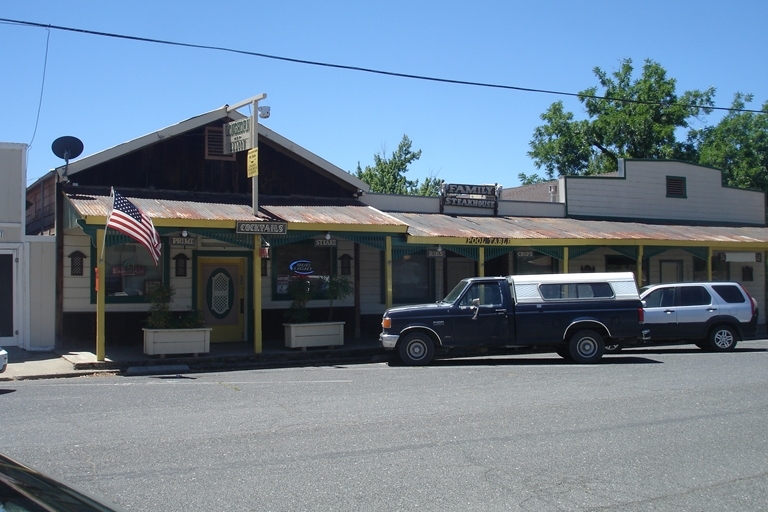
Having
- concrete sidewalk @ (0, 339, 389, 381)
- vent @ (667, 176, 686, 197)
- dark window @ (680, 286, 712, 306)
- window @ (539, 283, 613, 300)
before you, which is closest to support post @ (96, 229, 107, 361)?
concrete sidewalk @ (0, 339, 389, 381)

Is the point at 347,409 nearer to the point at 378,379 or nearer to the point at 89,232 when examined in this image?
the point at 378,379

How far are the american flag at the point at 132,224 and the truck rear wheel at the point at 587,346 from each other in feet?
28.2

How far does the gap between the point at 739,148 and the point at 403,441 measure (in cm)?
4463

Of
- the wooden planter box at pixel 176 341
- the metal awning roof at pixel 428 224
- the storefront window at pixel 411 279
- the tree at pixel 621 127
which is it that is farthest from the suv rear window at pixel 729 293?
the tree at pixel 621 127

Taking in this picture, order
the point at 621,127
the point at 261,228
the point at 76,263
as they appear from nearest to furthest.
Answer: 1. the point at 261,228
2. the point at 76,263
3. the point at 621,127

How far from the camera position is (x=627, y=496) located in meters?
6.54

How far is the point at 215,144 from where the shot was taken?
19.0 meters

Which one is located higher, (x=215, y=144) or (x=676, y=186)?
(x=215, y=144)

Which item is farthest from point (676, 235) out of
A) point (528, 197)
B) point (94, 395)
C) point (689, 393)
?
point (94, 395)

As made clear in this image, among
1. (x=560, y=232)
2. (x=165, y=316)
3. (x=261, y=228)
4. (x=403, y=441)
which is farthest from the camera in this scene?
(x=560, y=232)

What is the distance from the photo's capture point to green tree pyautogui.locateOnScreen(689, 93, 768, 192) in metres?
45.1

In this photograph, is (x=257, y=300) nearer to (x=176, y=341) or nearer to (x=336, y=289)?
(x=176, y=341)

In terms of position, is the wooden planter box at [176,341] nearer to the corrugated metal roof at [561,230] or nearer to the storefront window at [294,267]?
the storefront window at [294,267]

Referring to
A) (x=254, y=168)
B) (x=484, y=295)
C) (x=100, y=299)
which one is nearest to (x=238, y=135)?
(x=254, y=168)
